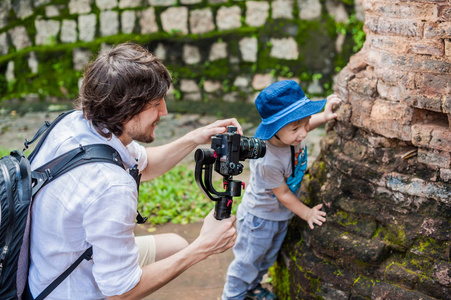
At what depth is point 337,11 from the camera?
6035mm

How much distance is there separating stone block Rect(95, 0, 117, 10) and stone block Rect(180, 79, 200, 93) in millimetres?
1374

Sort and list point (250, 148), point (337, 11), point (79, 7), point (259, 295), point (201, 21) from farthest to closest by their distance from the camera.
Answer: point (79, 7) → point (201, 21) → point (337, 11) → point (259, 295) → point (250, 148)

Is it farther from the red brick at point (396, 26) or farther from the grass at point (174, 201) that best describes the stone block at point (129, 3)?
the red brick at point (396, 26)

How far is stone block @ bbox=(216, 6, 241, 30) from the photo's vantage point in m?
6.38

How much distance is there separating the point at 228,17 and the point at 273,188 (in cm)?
413

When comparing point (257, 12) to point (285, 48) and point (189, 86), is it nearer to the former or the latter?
point (285, 48)

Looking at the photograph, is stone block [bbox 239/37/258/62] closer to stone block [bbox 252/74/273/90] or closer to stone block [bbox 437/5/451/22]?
stone block [bbox 252/74/273/90]

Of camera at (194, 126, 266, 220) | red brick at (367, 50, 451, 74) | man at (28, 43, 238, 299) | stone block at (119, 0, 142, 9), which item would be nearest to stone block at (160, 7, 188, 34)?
stone block at (119, 0, 142, 9)

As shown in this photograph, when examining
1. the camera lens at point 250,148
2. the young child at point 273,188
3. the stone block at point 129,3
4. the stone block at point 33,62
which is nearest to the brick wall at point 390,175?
the young child at point 273,188

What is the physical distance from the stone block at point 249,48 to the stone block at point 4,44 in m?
3.35

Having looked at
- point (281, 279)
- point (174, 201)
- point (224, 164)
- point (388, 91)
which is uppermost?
point (388, 91)

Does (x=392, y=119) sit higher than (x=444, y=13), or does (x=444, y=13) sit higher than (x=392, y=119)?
(x=444, y=13)

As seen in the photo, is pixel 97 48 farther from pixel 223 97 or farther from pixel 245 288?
pixel 245 288

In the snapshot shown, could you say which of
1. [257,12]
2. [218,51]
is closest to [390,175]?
[257,12]
